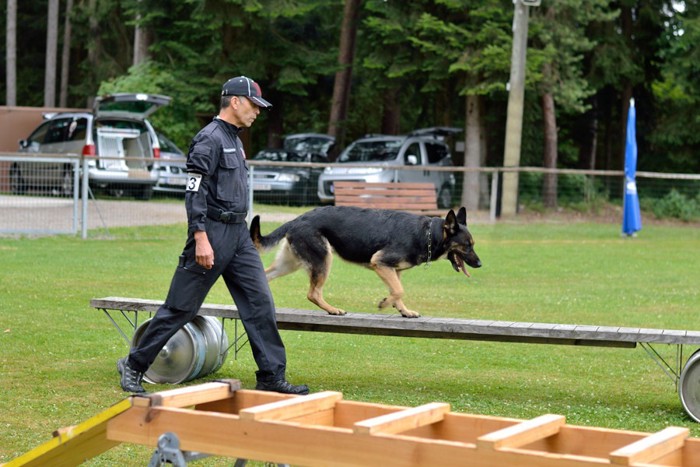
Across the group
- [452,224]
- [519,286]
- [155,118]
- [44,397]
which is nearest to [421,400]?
[452,224]

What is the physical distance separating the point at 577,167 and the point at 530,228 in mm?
16364

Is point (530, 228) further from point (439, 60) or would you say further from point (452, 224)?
point (452, 224)

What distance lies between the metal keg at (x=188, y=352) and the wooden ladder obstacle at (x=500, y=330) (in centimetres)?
16

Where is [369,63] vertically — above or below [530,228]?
above

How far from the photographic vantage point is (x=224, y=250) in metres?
7.36

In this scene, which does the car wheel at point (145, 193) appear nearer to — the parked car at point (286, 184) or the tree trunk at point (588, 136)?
the parked car at point (286, 184)

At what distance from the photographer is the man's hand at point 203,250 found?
716cm

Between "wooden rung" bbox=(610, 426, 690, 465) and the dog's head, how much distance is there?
447 cm

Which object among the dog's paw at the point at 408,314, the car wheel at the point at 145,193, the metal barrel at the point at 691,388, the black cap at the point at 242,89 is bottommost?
the metal barrel at the point at 691,388

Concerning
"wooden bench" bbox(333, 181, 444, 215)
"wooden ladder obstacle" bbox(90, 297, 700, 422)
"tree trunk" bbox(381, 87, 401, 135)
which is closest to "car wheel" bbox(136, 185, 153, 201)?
"wooden bench" bbox(333, 181, 444, 215)

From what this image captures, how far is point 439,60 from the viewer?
30.9 metres

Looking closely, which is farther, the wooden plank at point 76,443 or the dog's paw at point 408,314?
the dog's paw at point 408,314

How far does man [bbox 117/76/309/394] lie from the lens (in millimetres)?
7305

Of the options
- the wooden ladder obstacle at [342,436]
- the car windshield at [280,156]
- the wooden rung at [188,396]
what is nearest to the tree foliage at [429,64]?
the car windshield at [280,156]
